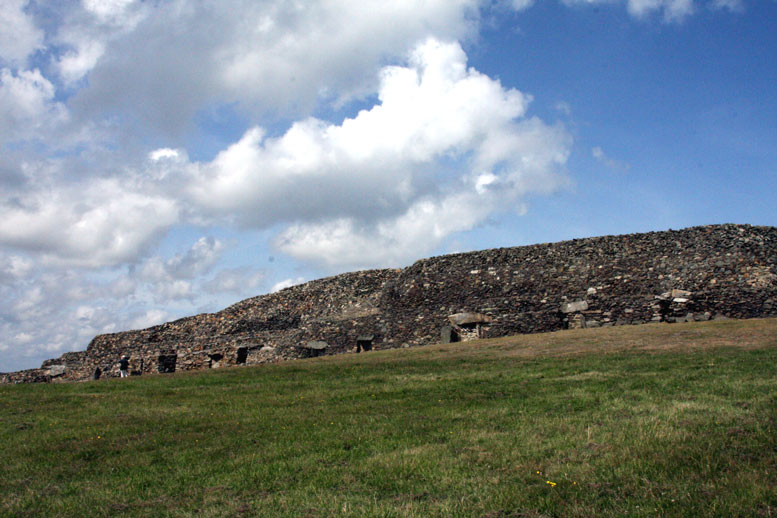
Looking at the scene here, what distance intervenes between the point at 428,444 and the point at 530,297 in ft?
79.3

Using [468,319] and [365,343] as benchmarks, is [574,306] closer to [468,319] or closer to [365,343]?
[468,319]

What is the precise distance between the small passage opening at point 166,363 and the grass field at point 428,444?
15.3 m

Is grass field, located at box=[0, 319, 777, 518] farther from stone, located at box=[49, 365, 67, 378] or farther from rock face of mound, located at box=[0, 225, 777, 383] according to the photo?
stone, located at box=[49, 365, 67, 378]

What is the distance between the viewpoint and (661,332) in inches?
899

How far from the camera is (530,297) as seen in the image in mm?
32594

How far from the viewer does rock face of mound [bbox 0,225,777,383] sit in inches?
1096

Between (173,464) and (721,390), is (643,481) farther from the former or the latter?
(173,464)

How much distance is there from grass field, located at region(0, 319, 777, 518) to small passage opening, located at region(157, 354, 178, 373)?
1534 cm

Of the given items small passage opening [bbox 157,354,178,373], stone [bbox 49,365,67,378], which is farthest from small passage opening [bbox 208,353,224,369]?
stone [bbox 49,365,67,378]

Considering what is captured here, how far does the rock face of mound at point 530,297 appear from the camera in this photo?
27844 millimetres

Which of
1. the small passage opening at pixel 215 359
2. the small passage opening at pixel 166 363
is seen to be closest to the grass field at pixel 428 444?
the small passage opening at pixel 215 359

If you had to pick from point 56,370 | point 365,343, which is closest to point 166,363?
point 365,343

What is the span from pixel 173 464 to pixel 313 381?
918cm

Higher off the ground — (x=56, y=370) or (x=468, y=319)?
(x=468, y=319)
